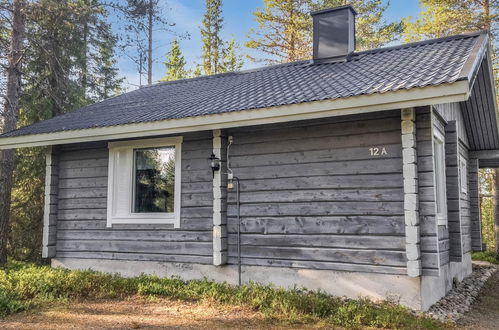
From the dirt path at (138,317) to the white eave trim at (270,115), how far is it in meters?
2.50

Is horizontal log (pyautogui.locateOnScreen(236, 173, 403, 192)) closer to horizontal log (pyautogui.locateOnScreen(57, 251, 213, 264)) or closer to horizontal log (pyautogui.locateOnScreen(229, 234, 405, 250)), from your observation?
horizontal log (pyautogui.locateOnScreen(229, 234, 405, 250))

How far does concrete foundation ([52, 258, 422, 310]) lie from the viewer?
5410 mm

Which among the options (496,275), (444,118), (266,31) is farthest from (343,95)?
(266,31)

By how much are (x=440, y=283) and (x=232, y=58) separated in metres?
19.8

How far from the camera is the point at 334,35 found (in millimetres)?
8945

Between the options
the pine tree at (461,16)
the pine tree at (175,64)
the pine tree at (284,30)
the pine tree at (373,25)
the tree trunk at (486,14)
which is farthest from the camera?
the pine tree at (175,64)

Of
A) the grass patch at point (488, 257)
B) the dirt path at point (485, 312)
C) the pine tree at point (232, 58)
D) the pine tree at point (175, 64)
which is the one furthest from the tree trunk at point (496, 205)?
the pine tree at point (175, 64)

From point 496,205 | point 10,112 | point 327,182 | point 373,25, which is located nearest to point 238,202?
point 327,182

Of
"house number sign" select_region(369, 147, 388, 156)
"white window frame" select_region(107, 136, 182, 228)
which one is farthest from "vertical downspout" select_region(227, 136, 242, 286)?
"house number sign" select_region(369, 147, 388, 156)

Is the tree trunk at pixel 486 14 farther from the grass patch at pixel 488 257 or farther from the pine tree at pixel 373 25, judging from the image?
the grass patch at pixel 488 257

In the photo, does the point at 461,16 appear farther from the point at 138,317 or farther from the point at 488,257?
the point at 138,317

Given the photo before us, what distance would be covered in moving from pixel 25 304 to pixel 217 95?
4531 millimetres

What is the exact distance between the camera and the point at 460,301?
21.0 ft

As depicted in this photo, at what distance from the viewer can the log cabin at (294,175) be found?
5.43 metres
